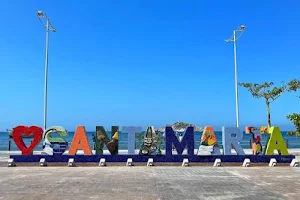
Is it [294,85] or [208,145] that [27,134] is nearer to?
[208,145]

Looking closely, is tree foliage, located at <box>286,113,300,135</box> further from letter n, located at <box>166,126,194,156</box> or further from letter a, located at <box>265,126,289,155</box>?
letter n, located at <box>166,126,194,156</box>

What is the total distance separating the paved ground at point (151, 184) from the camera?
11.0 metres

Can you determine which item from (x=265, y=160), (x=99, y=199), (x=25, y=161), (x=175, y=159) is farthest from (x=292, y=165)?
(x=25, y=161)

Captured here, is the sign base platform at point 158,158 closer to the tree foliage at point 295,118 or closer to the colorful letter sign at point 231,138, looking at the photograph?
the colorful letter sign at point 231,138

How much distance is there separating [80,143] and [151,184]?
8296mm

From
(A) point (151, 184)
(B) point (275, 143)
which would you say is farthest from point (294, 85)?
(A) point (151, 184)

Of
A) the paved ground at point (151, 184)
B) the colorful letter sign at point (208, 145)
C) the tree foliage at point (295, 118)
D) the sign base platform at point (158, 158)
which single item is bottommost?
the paved ground at point (151, 184)

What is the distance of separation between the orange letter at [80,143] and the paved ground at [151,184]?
9.25ft

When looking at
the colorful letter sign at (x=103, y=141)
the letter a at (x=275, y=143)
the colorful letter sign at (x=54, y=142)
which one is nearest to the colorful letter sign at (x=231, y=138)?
the letter a at (x=275, y=143)

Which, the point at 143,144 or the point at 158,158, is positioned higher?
the point at 143,144

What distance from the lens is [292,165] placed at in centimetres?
1984

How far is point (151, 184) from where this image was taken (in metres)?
13.1

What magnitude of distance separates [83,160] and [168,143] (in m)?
5.20

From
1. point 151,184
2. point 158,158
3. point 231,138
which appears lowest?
point 151,184
